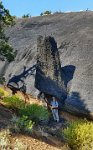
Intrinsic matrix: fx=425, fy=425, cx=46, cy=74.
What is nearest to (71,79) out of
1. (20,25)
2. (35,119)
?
(35,119)

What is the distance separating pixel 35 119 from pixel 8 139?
175 inches

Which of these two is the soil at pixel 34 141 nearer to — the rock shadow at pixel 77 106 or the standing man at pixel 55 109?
the rock shadow at pixel 77 106

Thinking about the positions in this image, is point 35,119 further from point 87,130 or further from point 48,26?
point 48,26

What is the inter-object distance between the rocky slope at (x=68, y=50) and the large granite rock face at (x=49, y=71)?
0.38 meters

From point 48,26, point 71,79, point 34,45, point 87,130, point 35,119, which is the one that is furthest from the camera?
point 48,26

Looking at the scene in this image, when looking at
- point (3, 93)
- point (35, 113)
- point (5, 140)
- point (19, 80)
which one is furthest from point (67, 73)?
point (5, 140)

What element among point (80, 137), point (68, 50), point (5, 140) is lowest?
point (5, 140)

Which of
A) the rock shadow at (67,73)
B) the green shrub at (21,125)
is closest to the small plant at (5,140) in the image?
the green shrub at (21,125)

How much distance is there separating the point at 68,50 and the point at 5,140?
38.4 feet

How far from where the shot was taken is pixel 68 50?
2211cm

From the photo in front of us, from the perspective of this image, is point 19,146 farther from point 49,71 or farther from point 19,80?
point 19,80

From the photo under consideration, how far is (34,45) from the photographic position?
24.8 m

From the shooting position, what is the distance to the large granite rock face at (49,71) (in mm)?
19594

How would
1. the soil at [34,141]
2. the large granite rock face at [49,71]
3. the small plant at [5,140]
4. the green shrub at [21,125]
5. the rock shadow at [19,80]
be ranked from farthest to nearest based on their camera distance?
the rock shadow at [19,80] < the large granite rock face at [49,71] < the green shrub at [21,125] < the soil at [34,141] < the small plant at [5,140]
